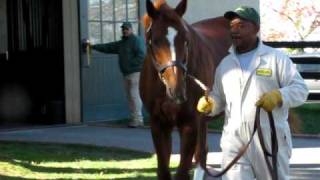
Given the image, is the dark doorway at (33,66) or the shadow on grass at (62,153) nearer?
the shadow on grass at (62,153)

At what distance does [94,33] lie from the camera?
15.7 meters

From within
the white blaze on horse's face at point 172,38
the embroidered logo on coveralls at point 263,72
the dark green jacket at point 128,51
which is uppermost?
the white blaze on horse's face at point 172,38

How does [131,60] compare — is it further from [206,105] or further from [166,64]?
[206,105]

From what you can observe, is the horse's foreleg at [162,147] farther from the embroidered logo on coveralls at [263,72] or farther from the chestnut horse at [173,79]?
the embroidered logo on coveralls at [263,72]

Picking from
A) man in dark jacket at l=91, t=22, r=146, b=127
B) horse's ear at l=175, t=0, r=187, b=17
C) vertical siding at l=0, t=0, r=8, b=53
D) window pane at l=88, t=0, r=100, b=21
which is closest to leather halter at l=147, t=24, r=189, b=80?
horse's ear at l=175, t=0, r=187, b=17

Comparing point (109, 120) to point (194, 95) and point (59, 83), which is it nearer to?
point (59, 83)

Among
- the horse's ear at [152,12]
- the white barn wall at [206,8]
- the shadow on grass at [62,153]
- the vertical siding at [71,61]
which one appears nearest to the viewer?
the horse's ear at [152,12]

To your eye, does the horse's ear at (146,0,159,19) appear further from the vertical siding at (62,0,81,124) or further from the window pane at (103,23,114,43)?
the window pane at (103,23,114,43)

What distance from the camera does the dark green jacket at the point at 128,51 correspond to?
14473mm

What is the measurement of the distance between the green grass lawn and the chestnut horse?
137 cm

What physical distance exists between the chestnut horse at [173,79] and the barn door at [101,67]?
6.91 metres

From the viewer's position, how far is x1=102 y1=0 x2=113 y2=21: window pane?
52.1 feet

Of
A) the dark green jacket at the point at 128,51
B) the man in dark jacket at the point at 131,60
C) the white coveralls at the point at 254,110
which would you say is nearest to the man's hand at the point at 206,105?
the white coveralls at the point at 254,110

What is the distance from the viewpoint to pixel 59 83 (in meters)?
15.8
